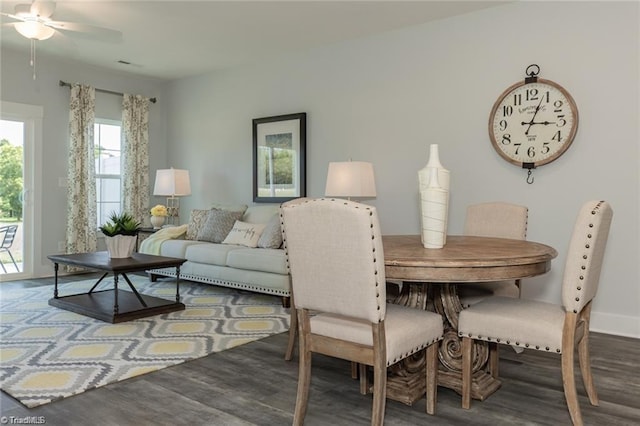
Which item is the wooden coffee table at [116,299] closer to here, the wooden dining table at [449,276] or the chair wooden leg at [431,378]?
the wooden dining table at [449,276]

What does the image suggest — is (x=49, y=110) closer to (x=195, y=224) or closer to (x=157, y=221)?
(x=157, y=221)

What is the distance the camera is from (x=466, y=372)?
2.34 m

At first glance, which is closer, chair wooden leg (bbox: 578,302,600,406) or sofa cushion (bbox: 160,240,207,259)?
chair wooden leg (bbox: 578,302,600,406)

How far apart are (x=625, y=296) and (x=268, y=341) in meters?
2.70

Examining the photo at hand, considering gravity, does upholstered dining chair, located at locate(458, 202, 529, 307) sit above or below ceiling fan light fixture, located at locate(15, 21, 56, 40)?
below

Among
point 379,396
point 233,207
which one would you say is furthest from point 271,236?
point 379,396

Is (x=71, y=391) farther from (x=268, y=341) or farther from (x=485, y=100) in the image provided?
(x=485, y=100)

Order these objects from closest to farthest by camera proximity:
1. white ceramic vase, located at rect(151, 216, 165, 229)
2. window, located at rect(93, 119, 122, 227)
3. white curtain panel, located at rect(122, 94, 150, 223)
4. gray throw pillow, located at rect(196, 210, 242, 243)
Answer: gray throw pillow, located at rect(196, 210, 242, 243), white ceramic vase, located at rect(151, 216, 165, 229), window, located at rect(93, 119, 122, 227), white curtain panel, located at rect(122, 94, 150, 223)

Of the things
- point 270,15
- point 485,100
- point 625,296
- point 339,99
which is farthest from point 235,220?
point 625,296

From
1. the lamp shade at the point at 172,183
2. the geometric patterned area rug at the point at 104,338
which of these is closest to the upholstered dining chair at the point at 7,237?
the geometric patterned area rug at the point at 104,338

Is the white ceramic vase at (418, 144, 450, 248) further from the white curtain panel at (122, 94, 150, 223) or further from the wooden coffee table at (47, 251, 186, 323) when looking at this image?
the white curtain panel at (122, 94, 150, 223)

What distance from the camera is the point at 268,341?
134 inches

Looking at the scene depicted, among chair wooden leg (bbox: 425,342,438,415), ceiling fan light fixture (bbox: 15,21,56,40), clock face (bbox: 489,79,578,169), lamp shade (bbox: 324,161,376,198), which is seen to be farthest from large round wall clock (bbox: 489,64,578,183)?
ceiling fan light fixture (bbox: 15,21,56,40)

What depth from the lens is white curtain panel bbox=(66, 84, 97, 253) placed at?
20.0 ft
